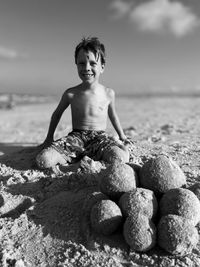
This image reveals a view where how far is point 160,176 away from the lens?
7.80ft

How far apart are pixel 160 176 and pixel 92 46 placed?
6.94 ft

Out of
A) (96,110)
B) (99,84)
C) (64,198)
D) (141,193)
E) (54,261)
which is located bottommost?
(54,261)

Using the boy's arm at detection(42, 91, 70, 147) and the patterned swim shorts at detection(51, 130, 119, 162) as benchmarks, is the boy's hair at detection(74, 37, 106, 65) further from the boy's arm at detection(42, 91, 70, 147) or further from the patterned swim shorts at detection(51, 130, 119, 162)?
the patterned swim shorts at detection(51, 130, 119, 162)

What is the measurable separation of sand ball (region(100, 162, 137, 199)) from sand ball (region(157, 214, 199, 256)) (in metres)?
0.40

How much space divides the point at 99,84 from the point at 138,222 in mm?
2539

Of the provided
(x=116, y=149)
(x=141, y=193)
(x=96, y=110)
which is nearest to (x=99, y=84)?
(x=96, y=110)

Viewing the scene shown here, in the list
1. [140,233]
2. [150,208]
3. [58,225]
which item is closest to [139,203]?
[150,208]

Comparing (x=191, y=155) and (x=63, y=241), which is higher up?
(x=191, y=155)

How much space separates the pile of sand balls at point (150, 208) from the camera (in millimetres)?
2066

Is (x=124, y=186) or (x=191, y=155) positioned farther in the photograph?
(x=191, y=155)

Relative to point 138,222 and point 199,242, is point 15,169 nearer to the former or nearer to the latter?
point 138,222

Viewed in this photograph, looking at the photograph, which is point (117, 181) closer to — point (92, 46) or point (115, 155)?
point (115, 155)

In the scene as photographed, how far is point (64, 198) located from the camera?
2711 millimetres

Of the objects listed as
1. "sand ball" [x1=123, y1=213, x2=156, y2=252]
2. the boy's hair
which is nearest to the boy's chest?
the boy's hair
